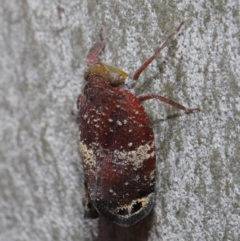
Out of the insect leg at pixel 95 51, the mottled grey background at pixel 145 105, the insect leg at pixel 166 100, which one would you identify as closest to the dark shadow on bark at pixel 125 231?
the mottled grey background at pixel 145 105

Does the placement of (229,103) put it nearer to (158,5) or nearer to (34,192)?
(158,5)

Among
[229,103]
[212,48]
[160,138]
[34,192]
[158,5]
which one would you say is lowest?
[34,192]

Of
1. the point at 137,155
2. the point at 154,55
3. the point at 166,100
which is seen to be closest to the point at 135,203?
the point at 137,155

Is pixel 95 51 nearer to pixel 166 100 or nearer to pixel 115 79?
pixel 115 79

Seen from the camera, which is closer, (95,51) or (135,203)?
(135,203)

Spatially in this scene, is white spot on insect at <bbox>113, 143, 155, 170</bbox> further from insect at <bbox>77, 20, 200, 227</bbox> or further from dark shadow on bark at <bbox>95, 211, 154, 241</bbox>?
dark shadow on bark at <bbox>95, 211, 154, 241</bbox>

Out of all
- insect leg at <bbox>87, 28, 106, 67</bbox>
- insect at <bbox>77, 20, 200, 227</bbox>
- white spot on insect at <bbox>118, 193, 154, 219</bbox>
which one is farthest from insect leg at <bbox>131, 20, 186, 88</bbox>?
white spot on insect at <bbox>118, 193, 154, 219</bbox>

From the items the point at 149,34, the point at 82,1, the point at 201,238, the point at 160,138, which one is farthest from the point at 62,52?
the point at 201,238
